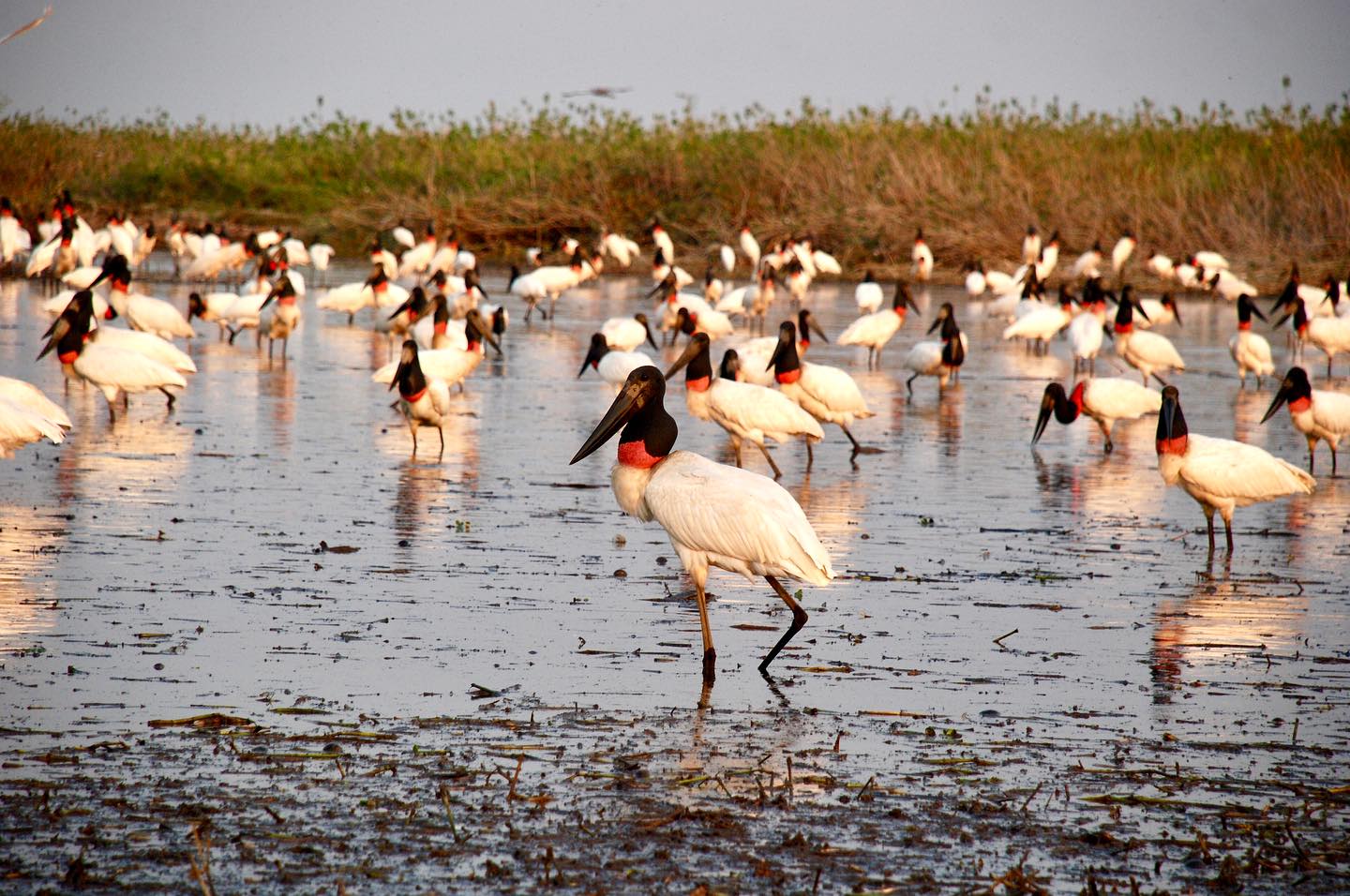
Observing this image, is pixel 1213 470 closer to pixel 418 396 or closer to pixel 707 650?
pixel 707 650

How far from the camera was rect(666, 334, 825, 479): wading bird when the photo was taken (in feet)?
37.7

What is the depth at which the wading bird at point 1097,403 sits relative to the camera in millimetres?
13414

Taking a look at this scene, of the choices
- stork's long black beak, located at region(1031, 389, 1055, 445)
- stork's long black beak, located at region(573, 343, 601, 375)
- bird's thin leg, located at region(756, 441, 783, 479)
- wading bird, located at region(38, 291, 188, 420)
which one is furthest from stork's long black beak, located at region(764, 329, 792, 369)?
wading bird, located at region(38, 291, 188, 420)

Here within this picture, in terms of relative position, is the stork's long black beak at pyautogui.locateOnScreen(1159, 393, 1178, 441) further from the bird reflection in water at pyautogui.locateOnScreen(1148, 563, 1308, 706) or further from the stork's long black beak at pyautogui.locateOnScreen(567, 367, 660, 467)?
the stork's long black beak at pyautogui.locateOnScreen(567, 367, 660, 467)

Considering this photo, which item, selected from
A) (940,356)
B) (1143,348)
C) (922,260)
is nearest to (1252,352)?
(1143,348)

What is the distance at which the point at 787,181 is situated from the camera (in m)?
37.3

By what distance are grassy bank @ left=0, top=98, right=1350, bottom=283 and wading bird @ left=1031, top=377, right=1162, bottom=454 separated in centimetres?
1877

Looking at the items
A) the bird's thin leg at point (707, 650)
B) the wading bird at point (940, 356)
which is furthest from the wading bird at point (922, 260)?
the bird's thin leg at point (707, 650)

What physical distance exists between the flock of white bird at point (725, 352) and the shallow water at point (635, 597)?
0.42 metres

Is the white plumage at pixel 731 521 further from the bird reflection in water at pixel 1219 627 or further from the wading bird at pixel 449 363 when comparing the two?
the wading bird at pixel 449 363

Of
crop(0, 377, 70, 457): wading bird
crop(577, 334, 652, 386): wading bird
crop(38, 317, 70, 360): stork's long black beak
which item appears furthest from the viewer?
crop(577, 334, 652, 386): wading bird

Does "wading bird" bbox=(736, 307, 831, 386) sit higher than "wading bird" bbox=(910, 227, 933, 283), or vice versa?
"wading bird" bbox=(910, 227, 933, 283)

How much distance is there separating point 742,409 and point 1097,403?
11.6 feet

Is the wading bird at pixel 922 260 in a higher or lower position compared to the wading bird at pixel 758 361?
higher
